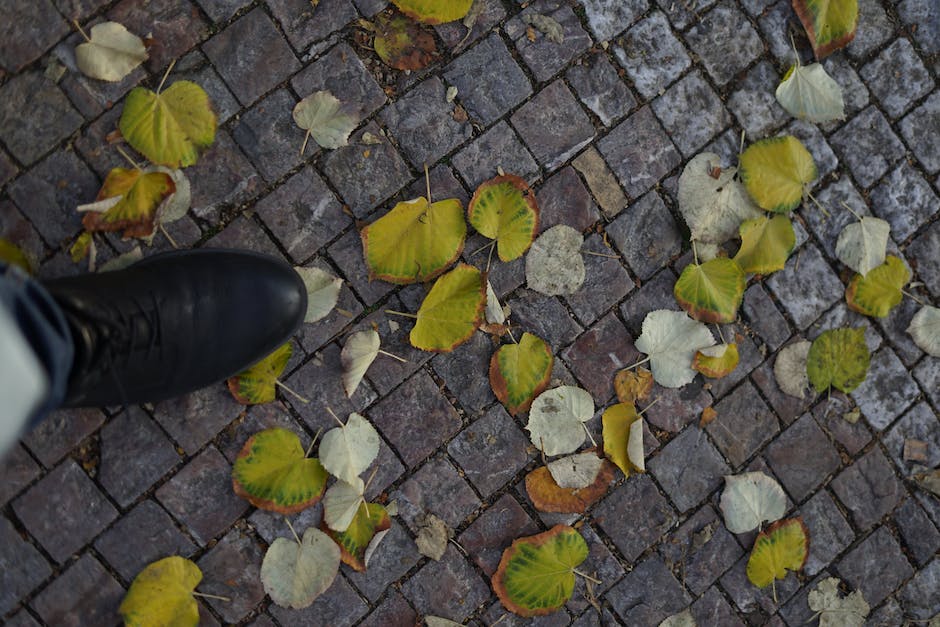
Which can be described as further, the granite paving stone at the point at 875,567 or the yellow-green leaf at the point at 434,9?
the granite paving stone at the point at 875,567

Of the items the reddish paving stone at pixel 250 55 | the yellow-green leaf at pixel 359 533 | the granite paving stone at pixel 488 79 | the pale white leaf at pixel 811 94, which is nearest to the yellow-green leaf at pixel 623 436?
the yellow-green leaf at pixel 359 533

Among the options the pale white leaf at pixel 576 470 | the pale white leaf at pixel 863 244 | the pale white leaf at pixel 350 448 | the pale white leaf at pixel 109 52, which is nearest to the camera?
the pale white leaf at pixel 109 52

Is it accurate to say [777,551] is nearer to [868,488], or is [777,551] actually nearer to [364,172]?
[868,488]

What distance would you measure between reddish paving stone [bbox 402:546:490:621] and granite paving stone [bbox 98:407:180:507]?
772 millimetres

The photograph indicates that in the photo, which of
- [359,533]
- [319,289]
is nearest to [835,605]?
[359,533]

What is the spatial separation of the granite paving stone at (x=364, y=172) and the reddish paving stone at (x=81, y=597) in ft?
3.91

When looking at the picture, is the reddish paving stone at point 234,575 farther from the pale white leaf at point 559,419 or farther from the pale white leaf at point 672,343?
the pale white leaf at point 672,343

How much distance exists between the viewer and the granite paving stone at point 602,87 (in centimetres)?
221

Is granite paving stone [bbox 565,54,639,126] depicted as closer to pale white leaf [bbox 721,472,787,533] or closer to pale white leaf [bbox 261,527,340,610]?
pale white leaf [bbox 721,472,787,533]

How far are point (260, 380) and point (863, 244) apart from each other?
5.93 feet

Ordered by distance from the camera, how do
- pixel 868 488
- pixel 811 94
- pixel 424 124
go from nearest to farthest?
pixel 424 124, pixel 811 94, pixel 868 488

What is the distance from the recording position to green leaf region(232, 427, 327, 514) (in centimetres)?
205

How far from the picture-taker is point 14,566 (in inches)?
78.4

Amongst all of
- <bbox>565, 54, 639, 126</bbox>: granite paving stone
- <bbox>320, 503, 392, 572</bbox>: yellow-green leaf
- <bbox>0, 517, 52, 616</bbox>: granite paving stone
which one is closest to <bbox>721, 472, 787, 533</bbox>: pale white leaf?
<bbox>320, 503, 392, 572</bbox>: yellow-green leaf
